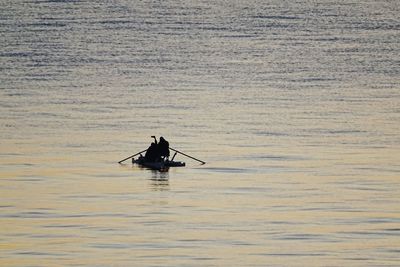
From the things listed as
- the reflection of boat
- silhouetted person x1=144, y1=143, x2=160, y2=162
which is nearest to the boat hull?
the reflection of boat

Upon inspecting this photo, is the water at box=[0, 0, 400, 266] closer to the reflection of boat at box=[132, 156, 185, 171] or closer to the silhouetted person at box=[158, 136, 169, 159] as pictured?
the reflection of boat at box=[132, 156, 185, 171]

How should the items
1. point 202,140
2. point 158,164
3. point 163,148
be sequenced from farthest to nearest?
point 202,140 → point 163,148 → point 158,164

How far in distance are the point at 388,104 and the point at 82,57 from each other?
30691 millimetres

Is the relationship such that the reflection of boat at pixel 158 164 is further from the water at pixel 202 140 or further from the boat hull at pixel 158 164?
the water at pixel 202 140

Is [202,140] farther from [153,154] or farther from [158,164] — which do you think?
[158,164]

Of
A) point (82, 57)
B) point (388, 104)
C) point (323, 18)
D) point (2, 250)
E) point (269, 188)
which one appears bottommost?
point (2, 250)

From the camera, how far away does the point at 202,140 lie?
179 ft

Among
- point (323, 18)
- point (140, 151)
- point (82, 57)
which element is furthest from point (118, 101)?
point (323, 18)

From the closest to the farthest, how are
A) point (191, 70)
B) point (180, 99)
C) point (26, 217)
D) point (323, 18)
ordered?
point (26, 217) → point (180, 99) → point (191, 70) → point (323, 18)

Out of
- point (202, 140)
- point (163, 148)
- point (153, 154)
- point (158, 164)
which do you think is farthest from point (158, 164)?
point (202, 140)

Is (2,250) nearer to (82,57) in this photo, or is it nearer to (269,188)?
(269,188)

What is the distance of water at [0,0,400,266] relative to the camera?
109 ft

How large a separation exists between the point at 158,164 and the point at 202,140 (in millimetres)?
6599

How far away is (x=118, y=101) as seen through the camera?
67500 millimetres
